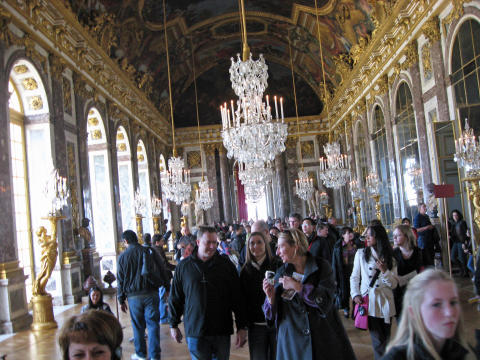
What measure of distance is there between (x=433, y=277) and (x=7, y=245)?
8.77 metres

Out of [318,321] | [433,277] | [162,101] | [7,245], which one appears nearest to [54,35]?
[7,245]

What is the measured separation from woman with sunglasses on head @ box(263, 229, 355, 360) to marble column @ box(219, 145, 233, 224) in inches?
1040

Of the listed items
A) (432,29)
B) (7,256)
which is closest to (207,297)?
(7,256)

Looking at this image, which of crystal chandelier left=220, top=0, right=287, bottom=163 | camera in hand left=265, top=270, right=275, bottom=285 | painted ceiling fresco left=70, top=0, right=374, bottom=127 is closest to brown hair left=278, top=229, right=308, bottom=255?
camera in hand left=265, top=270, right=275, bottom=285

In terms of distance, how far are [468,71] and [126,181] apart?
14.1m

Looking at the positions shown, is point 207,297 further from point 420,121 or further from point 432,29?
point 420,121

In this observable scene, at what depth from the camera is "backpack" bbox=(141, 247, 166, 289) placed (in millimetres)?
5945

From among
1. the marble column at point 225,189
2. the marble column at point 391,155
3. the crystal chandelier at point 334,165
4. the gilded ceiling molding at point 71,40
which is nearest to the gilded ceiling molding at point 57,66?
the gilded ceiling molding at point 71,40

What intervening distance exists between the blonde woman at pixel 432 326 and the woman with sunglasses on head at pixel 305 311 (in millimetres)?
1351

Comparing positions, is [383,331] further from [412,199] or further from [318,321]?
[412,199]

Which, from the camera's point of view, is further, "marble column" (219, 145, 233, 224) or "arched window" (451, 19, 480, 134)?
"marble column" (219, 145, 233, 224)

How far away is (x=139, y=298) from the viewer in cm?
599

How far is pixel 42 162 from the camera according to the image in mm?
11500

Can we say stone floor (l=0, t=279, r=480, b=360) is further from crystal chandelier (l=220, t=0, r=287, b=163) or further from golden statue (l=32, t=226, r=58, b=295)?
crystal chandelier (l=220, t=0, r=287, b=163)
